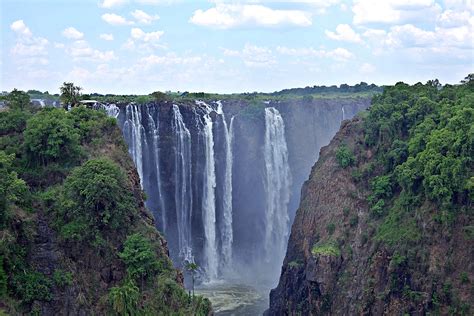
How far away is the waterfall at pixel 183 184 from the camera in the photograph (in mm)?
50812

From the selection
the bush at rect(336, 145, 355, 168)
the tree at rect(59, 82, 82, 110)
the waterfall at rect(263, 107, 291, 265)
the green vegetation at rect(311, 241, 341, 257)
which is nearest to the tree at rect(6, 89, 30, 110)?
the tree at rect(59, 82, 82, 110)

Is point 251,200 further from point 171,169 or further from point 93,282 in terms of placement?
point 93,282

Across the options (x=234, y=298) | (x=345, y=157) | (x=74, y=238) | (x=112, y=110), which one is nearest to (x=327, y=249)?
(x=345, y=157)

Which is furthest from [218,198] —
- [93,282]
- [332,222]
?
[93,282]

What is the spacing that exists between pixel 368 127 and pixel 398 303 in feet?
41.9

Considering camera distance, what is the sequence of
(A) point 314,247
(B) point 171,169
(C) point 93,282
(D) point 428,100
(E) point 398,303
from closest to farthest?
(C) point 93,282 → (E) point 398,303 → (A) point 314,247 → (D) point 428,100 → (B) point 171,169

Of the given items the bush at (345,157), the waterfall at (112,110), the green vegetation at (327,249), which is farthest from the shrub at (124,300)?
the waterfall at (112,110)

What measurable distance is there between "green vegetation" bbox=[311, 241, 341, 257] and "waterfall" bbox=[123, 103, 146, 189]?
570 inches

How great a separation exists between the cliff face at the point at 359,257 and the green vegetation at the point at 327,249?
46 millimetres

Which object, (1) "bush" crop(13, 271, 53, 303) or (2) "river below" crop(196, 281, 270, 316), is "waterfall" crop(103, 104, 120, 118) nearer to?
(2) "river below" crop(196, 281, 270, 316)

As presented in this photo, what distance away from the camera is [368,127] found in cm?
4597

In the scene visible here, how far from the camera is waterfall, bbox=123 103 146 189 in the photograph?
160 feet

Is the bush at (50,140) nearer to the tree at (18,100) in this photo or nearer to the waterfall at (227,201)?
the tree at (18,100)

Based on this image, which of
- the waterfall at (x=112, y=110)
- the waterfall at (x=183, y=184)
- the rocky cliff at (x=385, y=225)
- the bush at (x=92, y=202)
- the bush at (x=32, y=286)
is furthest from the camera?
the waterfall at (x=183, y=184)
